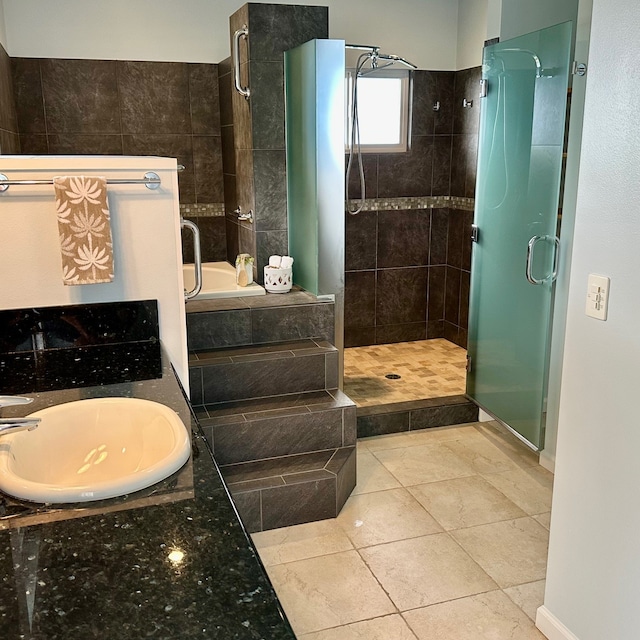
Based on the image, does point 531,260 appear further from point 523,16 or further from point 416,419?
point 523,16

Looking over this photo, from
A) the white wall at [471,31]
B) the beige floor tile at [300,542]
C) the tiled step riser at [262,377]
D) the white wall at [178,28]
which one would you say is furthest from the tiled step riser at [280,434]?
the white wall at [471,31]

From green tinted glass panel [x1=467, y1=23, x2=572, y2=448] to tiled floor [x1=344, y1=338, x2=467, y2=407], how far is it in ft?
1.51

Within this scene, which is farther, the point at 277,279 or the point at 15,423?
the point at 277,279

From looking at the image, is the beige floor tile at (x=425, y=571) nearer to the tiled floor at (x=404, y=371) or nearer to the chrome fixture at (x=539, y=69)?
the tiled floor at (x=404, y=371)

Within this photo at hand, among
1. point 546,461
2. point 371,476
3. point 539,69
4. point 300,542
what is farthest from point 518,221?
point 300,542

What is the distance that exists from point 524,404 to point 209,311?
1690 millimetres

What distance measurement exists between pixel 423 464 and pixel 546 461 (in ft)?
2.04

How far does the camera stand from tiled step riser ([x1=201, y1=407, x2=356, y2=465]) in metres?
3.00

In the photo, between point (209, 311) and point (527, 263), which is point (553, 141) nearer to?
point (527, 263)

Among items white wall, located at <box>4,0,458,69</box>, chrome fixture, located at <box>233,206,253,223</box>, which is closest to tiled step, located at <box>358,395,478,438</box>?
chrome fixture, located at <box>233,206,253,223</box>

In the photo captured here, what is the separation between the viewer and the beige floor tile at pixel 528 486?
10.1ft

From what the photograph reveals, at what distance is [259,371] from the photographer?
3279 mm

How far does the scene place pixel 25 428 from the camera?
1.45m

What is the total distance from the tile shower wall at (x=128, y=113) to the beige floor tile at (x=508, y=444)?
240 cm
